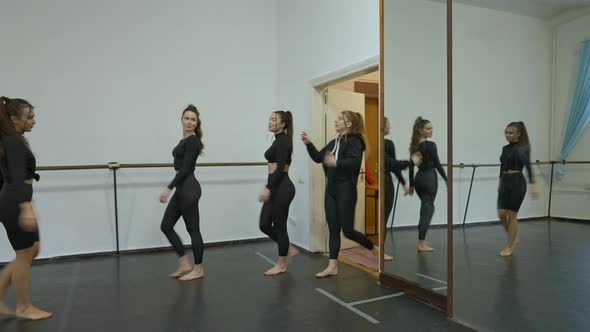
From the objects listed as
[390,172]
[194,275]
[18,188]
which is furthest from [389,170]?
[18,188]

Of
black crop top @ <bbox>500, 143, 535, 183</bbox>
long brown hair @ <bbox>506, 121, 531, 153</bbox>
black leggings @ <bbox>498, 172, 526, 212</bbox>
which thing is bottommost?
black leggings @ <bbox>498, 172, 526, 212</bbox>

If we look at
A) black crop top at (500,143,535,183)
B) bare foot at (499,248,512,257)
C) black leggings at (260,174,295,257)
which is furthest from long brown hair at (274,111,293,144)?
bare foot at (499,248,512,257)

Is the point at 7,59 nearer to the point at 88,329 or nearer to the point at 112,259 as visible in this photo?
the point at 112,259

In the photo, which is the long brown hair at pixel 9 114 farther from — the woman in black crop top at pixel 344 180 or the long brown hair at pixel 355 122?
the long brown hair at pixel 355 122

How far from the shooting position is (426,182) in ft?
9.47

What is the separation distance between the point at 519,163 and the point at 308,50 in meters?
2.80

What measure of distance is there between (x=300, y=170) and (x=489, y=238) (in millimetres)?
2482

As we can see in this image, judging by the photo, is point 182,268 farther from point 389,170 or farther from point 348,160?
point 389,170

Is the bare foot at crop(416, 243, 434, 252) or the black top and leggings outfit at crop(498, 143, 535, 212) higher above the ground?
the black top and leggings outfit at crop(498, 143, 535, 212)

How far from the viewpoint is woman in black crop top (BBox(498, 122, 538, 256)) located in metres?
2.11

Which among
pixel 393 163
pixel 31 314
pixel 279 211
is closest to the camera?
pixel 31 314

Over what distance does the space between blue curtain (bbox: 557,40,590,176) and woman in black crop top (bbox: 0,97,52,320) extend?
115 inches

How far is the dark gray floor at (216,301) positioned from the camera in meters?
2.44

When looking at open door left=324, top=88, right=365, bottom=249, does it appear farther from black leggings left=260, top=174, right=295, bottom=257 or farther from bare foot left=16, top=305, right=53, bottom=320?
bare foot left=16, top=305, right=53, bottom=320
